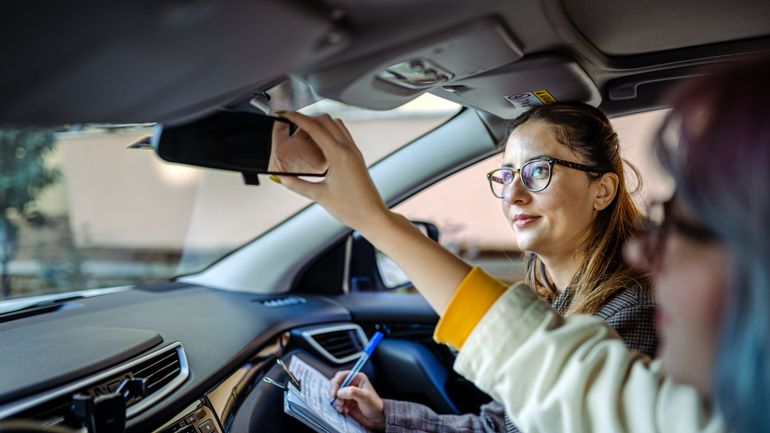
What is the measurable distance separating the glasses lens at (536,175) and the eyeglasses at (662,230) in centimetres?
91

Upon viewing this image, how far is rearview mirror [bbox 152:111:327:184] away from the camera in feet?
3.46

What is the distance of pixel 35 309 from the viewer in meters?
1.90

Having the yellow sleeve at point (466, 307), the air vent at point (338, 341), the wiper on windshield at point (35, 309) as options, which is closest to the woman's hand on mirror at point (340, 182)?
the yellow sleeve at point (466, 307)

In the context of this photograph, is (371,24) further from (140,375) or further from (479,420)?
(479,420)

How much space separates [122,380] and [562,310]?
1.18 meters

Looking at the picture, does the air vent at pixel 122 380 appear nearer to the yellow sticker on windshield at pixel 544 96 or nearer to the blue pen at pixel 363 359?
the blue pen at pixel 363 359

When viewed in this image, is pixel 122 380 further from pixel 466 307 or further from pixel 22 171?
pixel 22 171

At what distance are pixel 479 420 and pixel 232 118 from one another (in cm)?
139

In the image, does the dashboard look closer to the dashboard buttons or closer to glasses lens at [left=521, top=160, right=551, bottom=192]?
the dashboard buttons

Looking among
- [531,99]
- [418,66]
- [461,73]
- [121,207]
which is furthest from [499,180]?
[121,207]

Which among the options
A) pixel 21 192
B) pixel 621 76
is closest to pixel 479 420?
pixel 621 76

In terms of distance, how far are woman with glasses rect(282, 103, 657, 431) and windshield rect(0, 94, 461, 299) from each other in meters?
0.35

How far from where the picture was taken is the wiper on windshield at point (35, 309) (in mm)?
1810

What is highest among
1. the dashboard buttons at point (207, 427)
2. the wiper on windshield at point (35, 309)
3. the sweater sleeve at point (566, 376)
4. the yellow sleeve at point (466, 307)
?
the yellow sleeve at point (466, 307)
